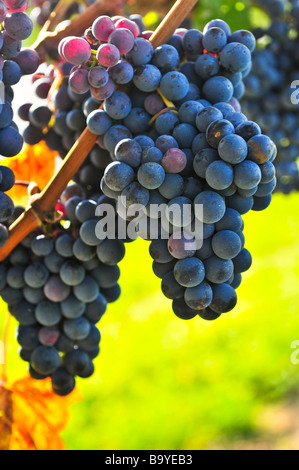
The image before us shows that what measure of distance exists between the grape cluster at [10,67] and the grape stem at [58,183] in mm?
72

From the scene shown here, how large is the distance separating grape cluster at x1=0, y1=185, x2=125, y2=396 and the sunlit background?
2.18 meters

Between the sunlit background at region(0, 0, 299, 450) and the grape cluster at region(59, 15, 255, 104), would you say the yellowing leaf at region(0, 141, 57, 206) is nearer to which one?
the grape cluster at region(59, 15, 255, 104)

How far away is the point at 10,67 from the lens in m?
0.70

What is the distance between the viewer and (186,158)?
66 cm

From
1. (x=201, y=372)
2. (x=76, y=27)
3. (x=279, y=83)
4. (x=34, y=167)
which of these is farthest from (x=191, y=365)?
(x=76, y=27)

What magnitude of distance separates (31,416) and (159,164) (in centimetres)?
56

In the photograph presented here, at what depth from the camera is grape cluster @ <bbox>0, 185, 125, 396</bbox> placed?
2.66ft

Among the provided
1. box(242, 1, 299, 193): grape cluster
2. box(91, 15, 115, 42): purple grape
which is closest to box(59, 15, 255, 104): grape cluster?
box(91, 15, 115, 42): purple grape

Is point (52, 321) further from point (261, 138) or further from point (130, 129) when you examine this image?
point (261, 138)

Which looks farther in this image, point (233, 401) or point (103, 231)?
point (233, 401)

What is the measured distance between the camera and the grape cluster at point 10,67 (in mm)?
661

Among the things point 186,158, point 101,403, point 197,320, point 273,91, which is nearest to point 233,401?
point 197,320

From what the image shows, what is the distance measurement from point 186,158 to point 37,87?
1.29ft

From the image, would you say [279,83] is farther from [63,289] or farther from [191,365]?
[191,365]
